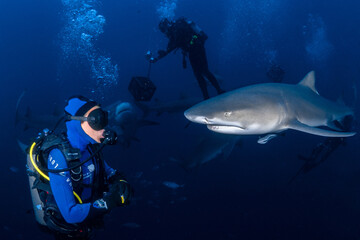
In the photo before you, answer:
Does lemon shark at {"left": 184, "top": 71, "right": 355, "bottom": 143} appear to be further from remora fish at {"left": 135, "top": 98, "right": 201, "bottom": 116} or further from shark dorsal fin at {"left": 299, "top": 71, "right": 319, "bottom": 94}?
remora fish at {"left": 135, "top": 98, "right": 201, "bottom": 116}

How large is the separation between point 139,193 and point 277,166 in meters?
8.58

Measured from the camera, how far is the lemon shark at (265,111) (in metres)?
3.25

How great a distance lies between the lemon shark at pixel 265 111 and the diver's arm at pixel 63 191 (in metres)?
1.63

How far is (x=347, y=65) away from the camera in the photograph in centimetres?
3662

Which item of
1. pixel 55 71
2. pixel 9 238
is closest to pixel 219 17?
pixel 55 71

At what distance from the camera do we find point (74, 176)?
2.62m

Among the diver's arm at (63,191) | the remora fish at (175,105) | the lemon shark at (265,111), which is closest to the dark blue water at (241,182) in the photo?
the remora fish at (175,105)

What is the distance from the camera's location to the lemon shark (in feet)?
10.7

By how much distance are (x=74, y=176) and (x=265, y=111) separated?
273cm

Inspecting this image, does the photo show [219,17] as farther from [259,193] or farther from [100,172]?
[100,172]

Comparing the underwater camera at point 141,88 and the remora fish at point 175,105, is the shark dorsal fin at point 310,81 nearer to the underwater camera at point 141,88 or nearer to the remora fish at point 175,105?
the underwater camera at point 141,88

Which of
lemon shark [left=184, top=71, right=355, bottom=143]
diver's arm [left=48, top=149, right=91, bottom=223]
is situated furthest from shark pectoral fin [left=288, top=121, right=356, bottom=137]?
diver's arm [left=48, top=149, right=91, bottom=223]

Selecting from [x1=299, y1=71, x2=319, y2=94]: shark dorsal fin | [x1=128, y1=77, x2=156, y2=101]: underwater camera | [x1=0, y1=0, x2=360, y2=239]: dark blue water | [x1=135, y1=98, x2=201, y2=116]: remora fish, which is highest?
[x1=128, y1=77, x2=156, y2=101]: underwater camera

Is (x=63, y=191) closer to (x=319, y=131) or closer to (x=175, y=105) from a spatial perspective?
(x=319, y=131)
